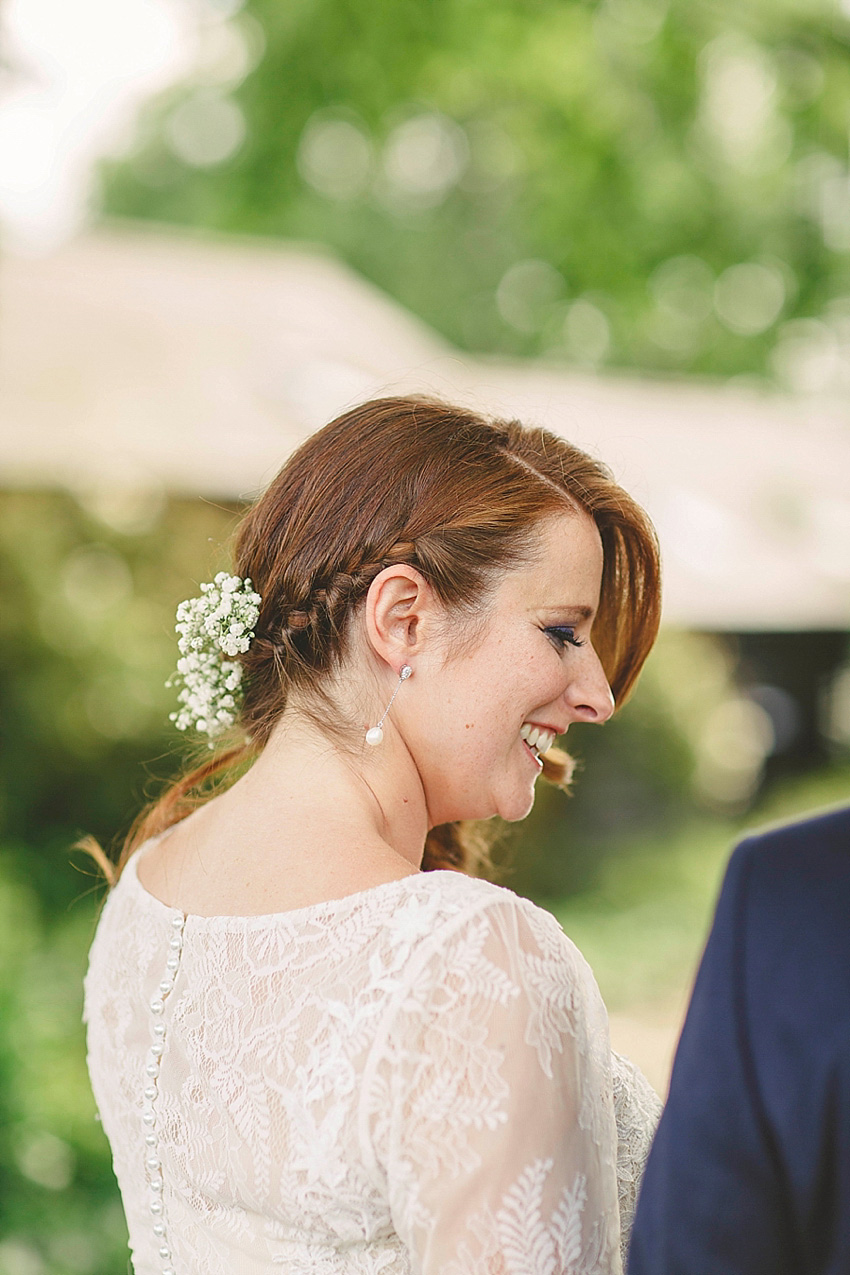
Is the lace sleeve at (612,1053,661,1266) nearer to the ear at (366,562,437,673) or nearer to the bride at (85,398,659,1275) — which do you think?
the bride at (85,398,659,1275)

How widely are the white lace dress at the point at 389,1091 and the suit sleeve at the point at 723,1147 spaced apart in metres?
0.26

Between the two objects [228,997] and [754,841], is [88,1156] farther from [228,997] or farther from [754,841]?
[754,841]

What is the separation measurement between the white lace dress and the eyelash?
0.45 metres

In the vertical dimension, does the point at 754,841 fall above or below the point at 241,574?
above

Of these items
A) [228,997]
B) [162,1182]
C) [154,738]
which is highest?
[228,997]

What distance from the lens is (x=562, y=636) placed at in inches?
63.8

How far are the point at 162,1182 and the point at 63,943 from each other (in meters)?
3.15

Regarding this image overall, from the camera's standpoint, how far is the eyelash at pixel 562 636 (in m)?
1.60

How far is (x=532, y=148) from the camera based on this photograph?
9.30m

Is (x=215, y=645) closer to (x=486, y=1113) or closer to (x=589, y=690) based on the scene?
(x=589, y=690)

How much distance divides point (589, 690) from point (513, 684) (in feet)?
0.51

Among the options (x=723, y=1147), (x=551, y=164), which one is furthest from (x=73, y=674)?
(x=551, y=164)

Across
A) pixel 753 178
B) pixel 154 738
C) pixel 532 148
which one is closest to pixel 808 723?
pixel 753 178

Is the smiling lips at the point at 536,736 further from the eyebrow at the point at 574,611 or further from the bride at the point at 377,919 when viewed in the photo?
the eyebrow at the point at 574,611
